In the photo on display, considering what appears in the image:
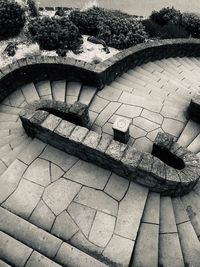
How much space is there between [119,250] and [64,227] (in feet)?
2.93

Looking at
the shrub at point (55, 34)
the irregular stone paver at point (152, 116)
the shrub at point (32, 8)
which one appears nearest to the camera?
the irregular stone paver at point (152, 116)

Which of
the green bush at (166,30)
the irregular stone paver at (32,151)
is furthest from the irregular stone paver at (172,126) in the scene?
the green bush at (166,30)

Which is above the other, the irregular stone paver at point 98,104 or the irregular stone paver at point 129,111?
the irregular stone paver at point 129,111

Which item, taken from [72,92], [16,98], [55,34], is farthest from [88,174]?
[55,34]

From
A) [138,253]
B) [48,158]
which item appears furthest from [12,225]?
[138,253]

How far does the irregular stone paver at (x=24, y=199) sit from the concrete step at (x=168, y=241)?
2023 mm

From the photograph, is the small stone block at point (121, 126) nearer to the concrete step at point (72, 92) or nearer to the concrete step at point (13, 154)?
the concrete step at point (13, 154)

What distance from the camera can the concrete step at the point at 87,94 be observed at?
23.7 feet

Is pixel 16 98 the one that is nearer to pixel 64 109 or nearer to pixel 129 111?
pixel 64 109

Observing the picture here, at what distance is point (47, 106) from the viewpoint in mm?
6227

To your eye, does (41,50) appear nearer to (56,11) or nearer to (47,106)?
(56,11)

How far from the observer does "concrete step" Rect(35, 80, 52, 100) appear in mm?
7445

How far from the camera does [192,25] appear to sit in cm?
1055

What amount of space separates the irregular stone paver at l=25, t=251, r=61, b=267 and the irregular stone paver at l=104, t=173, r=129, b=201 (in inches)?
56.8
